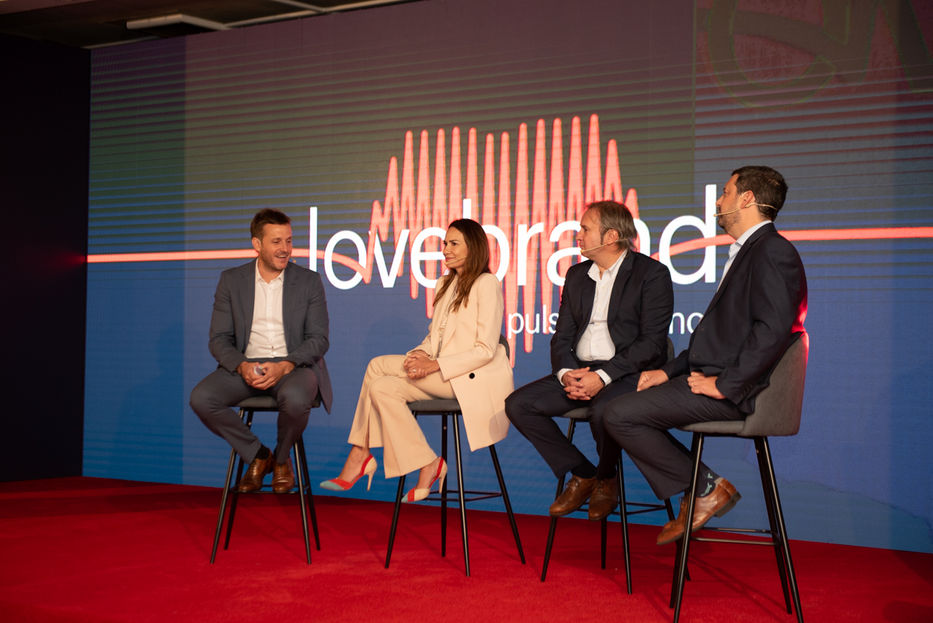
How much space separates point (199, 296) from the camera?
6.32 metres

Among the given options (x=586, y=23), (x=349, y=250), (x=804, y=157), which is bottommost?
(x=349, y=250)

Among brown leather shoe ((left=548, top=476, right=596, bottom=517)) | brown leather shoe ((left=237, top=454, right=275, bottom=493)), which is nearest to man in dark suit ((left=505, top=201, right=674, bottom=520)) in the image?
brown leather shoe ((left=548, top=476, right=596, bottom=517))

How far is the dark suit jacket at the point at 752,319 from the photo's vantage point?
3111 millimetres

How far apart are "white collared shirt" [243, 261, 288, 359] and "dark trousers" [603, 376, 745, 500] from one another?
1.80 m

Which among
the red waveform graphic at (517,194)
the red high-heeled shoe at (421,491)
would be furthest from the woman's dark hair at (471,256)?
the red waveform graphic at (517,194)

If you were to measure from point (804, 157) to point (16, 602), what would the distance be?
3842mm

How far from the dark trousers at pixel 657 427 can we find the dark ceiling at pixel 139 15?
3.58m

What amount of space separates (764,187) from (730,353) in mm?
590

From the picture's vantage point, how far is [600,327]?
13.2 feet

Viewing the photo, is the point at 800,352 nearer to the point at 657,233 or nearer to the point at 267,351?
the point at 657,233

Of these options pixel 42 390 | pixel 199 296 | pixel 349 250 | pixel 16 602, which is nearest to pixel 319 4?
pixel 349 250

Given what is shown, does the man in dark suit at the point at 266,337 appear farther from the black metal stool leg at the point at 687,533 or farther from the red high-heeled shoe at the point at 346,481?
the black metal stool leg at the point at 687,533

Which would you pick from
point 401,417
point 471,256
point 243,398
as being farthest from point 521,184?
point 243,398

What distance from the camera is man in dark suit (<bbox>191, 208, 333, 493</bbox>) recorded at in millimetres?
4258
